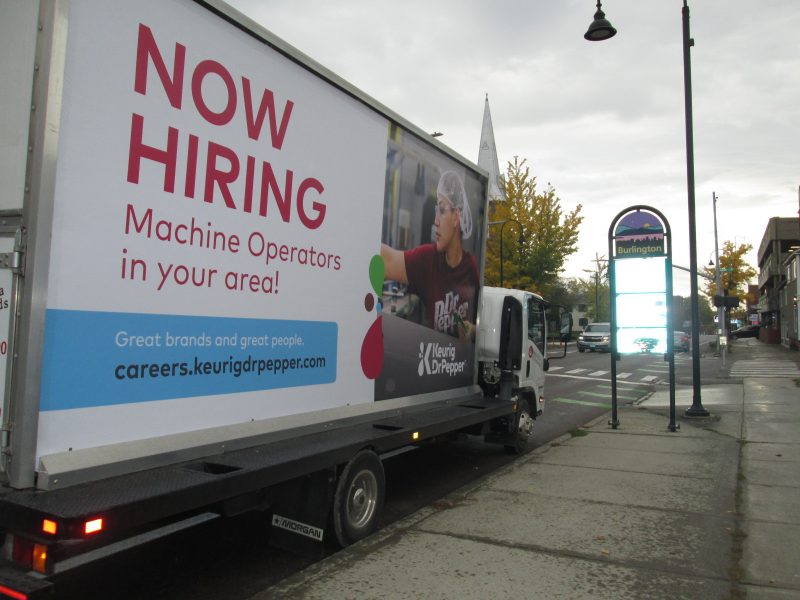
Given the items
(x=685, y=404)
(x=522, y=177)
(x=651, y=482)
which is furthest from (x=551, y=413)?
(x=522, y=177)

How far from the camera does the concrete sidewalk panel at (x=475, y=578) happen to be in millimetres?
3885

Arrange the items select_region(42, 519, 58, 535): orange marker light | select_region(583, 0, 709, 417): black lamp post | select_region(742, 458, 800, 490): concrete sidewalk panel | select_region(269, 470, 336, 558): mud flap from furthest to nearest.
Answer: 1. select_region(583, 0, 709, 417): black lamp post
2. select_region(742, 458, 800, 490): concrete sidewalk panel
3. select_region(269, 470, 336, 558): mud flap
4. select_region(42, 519, 58, 535): orange marker light

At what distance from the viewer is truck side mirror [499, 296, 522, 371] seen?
8078 mm

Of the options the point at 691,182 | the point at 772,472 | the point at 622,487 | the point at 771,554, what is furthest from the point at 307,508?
the point at 691,182

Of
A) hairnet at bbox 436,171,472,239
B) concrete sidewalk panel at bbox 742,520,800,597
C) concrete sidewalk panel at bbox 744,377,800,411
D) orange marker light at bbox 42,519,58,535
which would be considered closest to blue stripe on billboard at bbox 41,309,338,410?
orange marker light at bbox 42,519,58,535

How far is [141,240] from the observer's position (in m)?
3.35

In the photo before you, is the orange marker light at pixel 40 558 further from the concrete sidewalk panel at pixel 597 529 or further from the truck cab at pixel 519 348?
the truck cab at pixel 519 348

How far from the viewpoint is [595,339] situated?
38438 millimetres

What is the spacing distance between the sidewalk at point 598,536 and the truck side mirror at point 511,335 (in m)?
1.21

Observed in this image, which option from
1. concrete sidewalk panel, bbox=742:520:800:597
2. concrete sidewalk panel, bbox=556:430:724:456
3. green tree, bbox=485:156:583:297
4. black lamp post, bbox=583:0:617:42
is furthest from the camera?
green tree, bbox=485:156:583:297

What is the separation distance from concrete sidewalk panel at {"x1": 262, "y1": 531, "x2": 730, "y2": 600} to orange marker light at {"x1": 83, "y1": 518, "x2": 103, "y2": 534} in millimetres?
1365

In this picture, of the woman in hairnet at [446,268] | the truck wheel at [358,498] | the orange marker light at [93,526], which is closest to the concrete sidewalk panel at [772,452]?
the woman in hairnet at [446,268]

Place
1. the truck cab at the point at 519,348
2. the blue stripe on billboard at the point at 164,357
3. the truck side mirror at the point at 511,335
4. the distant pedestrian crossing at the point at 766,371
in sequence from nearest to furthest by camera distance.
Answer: the blue stripe on billboard at the point at 164,357, the truck cab at the point at 519,348, the truck side mirror at the point at 511,335, the distant pedestrian crossing at the point at 766,371

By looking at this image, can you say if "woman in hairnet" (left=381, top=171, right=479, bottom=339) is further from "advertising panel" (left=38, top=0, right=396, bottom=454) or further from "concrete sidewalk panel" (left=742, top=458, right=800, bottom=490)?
"concrete sidewalk panel" (left=742, top=458, right=800, bottom=490)
